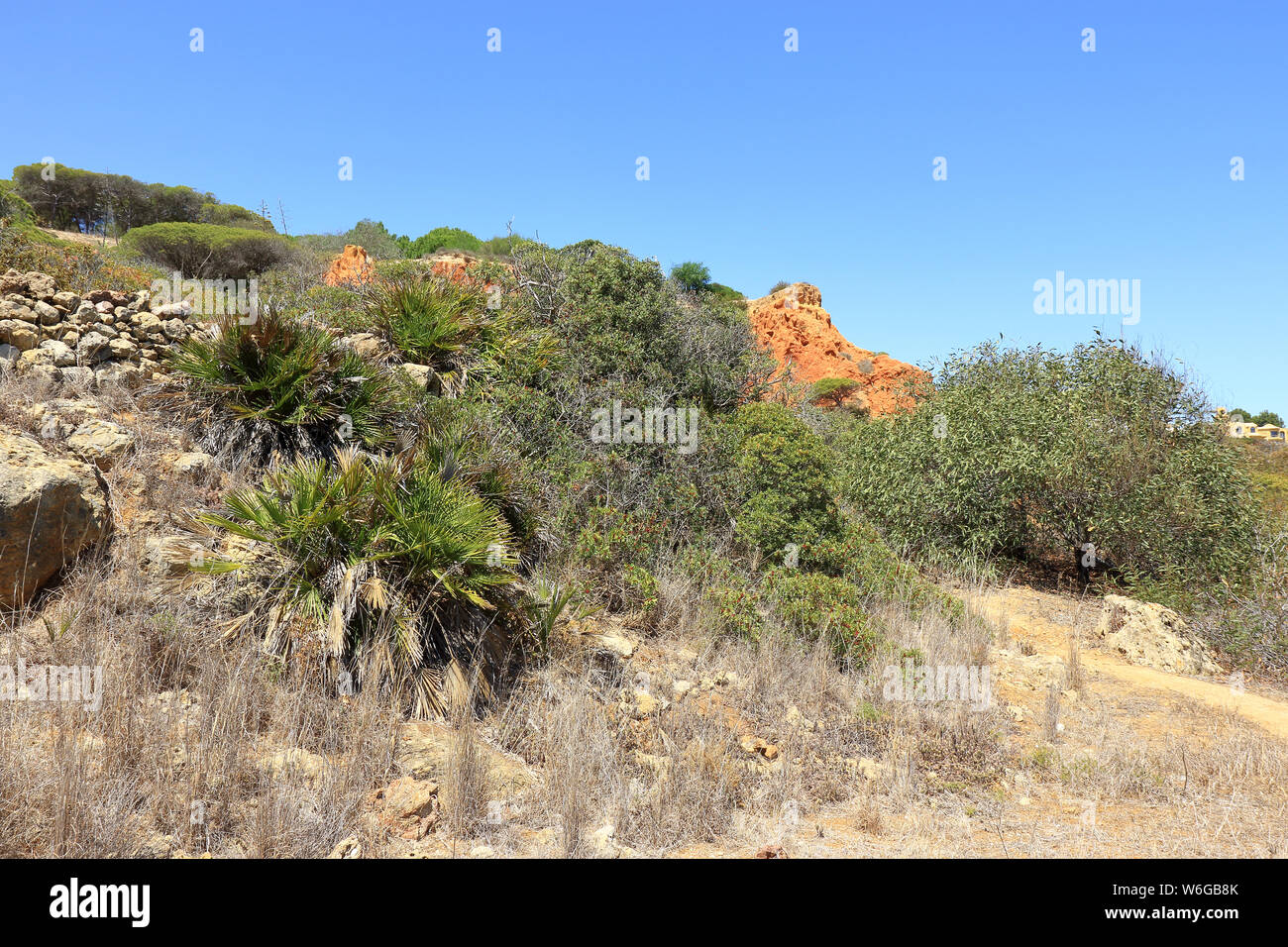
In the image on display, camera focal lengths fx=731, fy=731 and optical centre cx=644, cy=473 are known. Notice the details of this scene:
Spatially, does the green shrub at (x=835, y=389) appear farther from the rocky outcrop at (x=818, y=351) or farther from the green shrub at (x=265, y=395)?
the green shrub at (x=265, y=395)

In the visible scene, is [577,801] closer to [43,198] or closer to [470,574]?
[470,574]

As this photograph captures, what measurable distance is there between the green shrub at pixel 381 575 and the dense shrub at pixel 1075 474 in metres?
7.59

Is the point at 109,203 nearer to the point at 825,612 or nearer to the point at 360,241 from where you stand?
the point at 360,241

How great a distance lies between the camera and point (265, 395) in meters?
6.46

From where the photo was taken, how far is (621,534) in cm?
677

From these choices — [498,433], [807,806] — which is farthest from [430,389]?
[807,806]

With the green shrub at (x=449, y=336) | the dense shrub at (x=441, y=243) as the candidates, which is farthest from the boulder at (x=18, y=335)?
the dense shrub at (x=441, y=243)

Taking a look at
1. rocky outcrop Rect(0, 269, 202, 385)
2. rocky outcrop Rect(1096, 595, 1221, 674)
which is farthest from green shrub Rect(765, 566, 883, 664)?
rocky outcrop Rect(0, 269, 202, 385)

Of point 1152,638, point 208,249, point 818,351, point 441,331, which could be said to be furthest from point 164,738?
point 818,351

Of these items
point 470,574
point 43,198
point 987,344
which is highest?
point 43,198

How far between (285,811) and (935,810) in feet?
11.8

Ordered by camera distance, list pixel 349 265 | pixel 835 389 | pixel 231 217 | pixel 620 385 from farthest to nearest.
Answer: pixel 231 217
pixel 835 389
pixel 349 265
pixel 620 385

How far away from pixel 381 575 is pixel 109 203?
30.1 meters

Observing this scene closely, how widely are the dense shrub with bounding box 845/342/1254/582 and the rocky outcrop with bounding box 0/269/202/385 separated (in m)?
9.56
